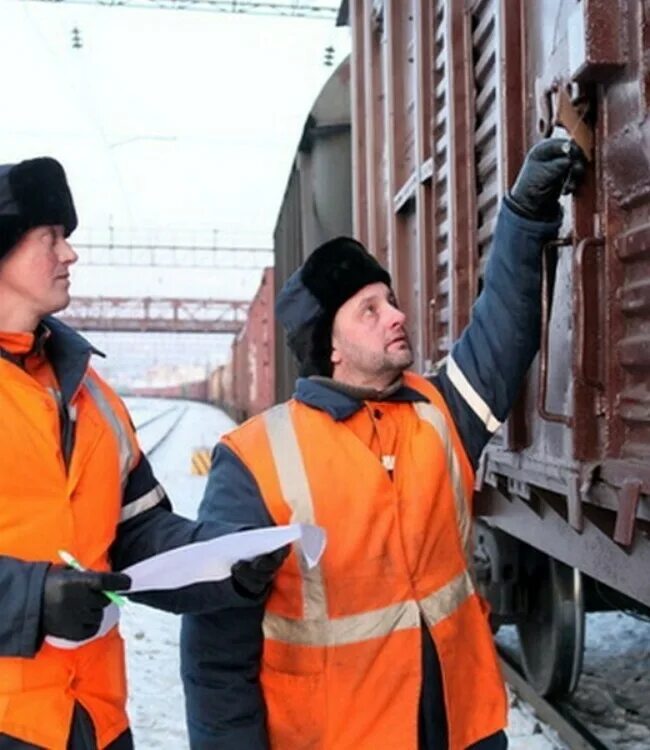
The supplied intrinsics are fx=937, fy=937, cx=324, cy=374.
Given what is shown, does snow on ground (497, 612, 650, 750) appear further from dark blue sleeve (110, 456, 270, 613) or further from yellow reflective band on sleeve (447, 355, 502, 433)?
dark blue sleeve (110, 456, 270, 613)

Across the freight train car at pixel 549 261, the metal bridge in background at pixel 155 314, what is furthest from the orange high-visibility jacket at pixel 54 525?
the metal bridge in background at pixel 155 314

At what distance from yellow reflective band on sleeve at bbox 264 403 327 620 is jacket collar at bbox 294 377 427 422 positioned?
98 mm

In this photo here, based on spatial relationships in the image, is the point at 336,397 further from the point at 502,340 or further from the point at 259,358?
the point at 259,358

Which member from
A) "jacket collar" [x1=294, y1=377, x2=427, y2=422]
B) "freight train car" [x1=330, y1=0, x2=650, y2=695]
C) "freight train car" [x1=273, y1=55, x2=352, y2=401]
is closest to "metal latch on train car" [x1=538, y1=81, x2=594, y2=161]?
"freight train car" [x1=330, y1=0, x2=650, y2=695]

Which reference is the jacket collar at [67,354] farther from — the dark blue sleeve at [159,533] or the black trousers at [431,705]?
the black trousers at [431,705]

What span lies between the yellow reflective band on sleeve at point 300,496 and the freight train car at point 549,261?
640mm

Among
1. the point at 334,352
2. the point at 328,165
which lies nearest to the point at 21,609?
the point at 334,352

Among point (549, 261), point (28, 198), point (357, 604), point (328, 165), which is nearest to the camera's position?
point (28, 198)

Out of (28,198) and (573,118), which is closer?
(28,198)

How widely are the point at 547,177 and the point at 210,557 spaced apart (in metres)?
1.13

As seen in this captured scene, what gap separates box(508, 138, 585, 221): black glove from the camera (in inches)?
83.7

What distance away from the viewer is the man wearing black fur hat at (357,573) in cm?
194

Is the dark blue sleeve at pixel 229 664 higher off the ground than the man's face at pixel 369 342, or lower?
lower

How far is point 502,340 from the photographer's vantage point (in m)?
2.24
